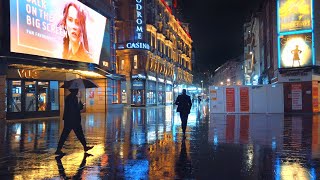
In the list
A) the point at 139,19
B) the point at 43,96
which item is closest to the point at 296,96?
the point at 43,96

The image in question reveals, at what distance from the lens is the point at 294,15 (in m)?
32.7

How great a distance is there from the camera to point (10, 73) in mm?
25922

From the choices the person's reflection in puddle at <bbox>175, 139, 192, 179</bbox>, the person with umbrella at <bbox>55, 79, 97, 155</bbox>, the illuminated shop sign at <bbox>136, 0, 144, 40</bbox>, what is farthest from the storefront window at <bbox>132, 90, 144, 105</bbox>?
the person's reflection in puddle at <bbox>175, 139, 192, 179</bbox>

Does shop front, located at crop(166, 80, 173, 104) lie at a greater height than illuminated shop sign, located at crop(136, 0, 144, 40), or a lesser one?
lesser

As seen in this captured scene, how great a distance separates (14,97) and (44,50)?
400cm

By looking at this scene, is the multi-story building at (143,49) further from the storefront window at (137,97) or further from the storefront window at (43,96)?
the storefront window at (43,96)

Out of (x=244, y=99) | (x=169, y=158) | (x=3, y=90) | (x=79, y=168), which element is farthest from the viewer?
(x=244, y=99)

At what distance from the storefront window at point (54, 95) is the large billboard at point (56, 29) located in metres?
2.69

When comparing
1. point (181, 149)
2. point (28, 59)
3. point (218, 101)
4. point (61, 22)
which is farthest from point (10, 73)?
point (181, 149)

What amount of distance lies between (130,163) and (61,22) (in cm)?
2273

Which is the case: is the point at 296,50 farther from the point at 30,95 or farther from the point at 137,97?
the point at 137,97

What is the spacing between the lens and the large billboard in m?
24.5

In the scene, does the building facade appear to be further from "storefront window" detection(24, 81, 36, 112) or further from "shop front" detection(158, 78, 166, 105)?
"shop front" detection(158, 78, 166, 105)

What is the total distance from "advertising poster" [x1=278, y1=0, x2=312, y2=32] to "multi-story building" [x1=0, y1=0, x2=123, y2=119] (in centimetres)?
1711
